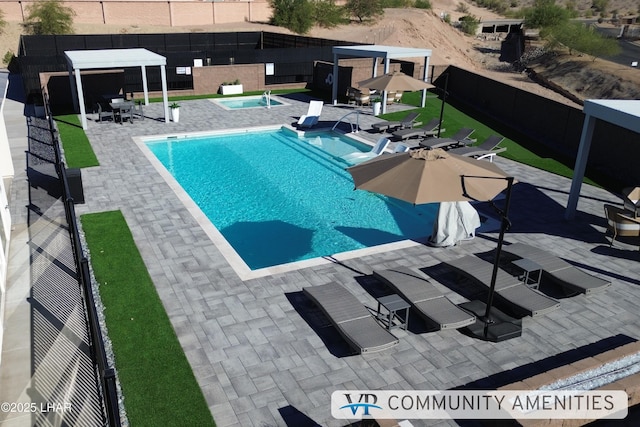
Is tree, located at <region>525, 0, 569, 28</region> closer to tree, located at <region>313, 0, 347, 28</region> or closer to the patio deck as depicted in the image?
tree, located at <region>313, 0, 347, 28</region>

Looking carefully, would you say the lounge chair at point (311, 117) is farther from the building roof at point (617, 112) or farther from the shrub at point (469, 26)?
the shrub at point (469, 26)

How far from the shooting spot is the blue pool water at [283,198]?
13.1 m

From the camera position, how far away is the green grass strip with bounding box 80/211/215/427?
715 cm

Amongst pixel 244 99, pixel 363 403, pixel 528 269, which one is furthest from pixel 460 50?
pixel 363 403

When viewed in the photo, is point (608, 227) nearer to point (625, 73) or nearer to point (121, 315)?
point (121, 315)

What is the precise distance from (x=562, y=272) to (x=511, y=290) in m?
1.49

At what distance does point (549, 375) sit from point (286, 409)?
12.1 feet

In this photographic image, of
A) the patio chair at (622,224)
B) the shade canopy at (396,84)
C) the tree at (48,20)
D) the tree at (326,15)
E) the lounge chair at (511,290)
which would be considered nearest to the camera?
the lounge chair at (511,290)

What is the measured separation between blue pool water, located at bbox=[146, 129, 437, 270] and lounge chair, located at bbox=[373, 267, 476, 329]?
2607 mm

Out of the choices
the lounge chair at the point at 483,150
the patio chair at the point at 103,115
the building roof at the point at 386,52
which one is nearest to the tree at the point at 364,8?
the building roof at the point at 386,52

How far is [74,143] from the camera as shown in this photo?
19469mm

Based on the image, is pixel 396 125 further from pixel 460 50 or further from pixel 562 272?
pixel 460 50

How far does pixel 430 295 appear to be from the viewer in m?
9.49

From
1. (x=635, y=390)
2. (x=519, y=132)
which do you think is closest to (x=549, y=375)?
(x=635, y=390)
